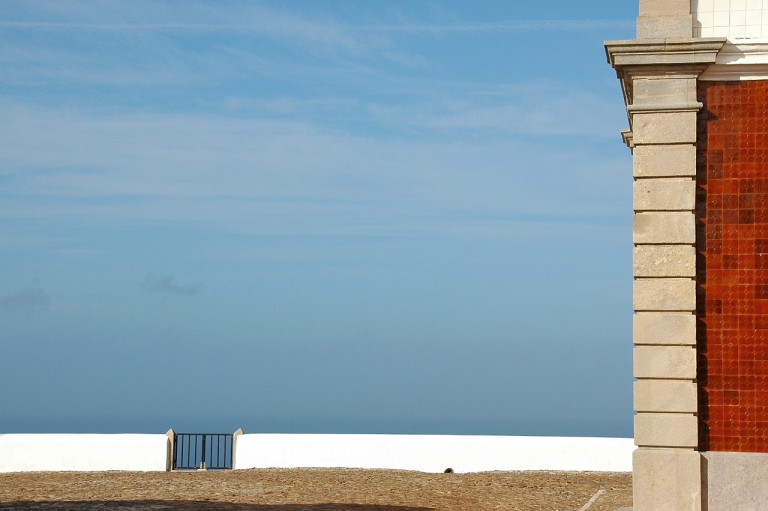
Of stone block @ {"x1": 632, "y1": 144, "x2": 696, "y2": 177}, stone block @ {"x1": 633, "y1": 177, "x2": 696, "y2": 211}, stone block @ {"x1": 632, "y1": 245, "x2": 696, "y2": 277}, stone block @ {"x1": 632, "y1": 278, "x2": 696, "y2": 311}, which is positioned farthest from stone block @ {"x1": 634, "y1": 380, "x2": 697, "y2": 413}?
stone block @ {"x1": 632, "y1": 144, "x2": 696, "y2": 177}

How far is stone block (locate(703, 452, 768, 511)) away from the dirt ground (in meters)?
4.79

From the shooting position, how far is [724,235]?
14914 mm

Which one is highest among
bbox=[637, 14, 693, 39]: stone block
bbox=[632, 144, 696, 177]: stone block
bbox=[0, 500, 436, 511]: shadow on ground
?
bbox=[637, 14, 693, 39]: stone block

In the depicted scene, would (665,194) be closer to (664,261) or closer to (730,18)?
(664,261)

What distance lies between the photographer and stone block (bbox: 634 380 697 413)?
14.7 meters

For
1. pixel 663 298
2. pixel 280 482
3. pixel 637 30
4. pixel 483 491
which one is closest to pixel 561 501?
pixel 483 491

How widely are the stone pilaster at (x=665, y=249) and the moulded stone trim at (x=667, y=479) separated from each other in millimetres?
13

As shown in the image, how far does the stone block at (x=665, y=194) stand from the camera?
14.9 m

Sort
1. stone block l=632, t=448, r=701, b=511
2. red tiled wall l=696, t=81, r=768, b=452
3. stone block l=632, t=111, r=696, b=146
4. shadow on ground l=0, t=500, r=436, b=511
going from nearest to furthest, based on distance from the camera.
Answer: stone block l=632, t=448, r=701, b=511
red tiled wall l=696, t=81, r=768, b=452
stone block l=632, t=111, r=696, b=146
shadow on ground l=0, t=500, r=436, b=511

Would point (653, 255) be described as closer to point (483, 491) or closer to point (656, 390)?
point (656, 390)

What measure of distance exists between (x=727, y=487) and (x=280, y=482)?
1085 centimetres

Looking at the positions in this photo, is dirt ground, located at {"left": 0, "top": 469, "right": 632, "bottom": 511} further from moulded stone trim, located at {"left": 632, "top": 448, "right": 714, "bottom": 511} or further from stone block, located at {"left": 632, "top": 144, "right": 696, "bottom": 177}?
stone block, located at {"left": 632, "top": 144, "right": 696, "bottom": 177}

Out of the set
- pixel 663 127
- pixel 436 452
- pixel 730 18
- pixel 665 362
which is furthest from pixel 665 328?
pixel 436 452

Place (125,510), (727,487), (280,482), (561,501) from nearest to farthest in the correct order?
(727,487)
(125,510)
(561,501)
(280,482)
